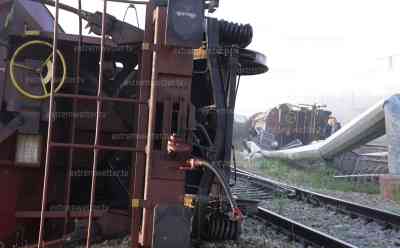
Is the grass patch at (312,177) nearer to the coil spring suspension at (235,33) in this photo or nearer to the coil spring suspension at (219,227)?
the coil spring suspension at (219,227)

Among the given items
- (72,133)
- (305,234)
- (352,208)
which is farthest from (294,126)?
(72,133)

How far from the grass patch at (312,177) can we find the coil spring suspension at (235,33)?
8.16 meters

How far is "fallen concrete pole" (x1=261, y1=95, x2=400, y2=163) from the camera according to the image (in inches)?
501

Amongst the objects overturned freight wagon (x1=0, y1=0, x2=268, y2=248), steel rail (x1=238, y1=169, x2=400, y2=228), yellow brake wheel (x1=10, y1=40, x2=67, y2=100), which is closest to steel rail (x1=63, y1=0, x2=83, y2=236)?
overturned freight wagon (x1=0, y1=0, x2=268, y2=248)

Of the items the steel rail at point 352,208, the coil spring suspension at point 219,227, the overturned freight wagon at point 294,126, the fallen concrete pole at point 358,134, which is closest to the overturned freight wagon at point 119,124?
the coil spring suspension at point 219,227

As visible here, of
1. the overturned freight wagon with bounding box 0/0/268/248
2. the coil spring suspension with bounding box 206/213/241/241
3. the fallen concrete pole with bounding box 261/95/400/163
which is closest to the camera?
the overturned freight wagon with bounding box 0/0/268/248

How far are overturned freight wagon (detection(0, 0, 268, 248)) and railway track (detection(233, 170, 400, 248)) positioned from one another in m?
1.58

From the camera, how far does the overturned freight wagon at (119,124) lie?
422 cm

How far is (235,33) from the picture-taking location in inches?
211

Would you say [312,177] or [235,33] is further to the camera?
[312,177]

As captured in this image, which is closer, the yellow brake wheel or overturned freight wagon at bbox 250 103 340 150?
the yellow brake wheel

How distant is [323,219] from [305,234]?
1.96 meters

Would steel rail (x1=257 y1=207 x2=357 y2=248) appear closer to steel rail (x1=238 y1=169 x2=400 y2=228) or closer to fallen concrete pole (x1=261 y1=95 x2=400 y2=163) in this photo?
steel rail (x1=238 y1=169 x2=400 y2=228)

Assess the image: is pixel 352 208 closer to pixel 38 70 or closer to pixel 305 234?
pixel 305 234
